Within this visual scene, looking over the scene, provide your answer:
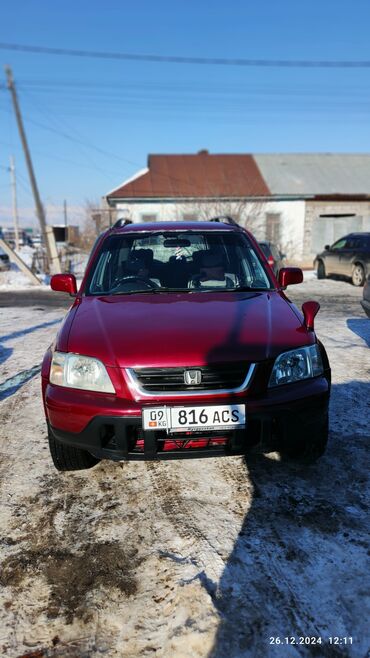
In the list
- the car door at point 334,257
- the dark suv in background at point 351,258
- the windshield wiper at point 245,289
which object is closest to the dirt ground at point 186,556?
the windshield wiper at point 245,289

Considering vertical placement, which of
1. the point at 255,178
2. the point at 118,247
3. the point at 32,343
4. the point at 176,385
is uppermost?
the point at 255,178

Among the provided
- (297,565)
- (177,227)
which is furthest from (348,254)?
(297,565)

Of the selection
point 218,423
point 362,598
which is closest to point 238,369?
point 218,423

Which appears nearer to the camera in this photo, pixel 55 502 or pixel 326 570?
pixel 326 570

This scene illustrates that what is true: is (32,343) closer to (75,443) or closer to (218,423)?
(75,443)

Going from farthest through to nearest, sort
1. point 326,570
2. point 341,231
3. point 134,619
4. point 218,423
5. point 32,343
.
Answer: point 341,231 < point 32,343 < point 218,423 < point 326,570 < point 134,619

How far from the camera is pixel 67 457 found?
9.99 ft

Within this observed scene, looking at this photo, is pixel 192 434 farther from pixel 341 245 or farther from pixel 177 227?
pixel 341 245

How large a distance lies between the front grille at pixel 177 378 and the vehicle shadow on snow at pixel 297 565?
0.78 meters

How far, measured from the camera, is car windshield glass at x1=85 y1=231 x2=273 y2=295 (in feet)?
12.6

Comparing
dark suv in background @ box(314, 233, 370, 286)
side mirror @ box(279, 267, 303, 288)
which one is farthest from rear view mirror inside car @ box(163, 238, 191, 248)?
dark suv in background @ box(314, 233, 370, 286)

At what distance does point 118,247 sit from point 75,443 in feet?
6.71

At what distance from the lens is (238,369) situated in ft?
8.70

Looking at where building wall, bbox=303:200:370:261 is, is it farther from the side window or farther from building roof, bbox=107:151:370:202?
the side window
